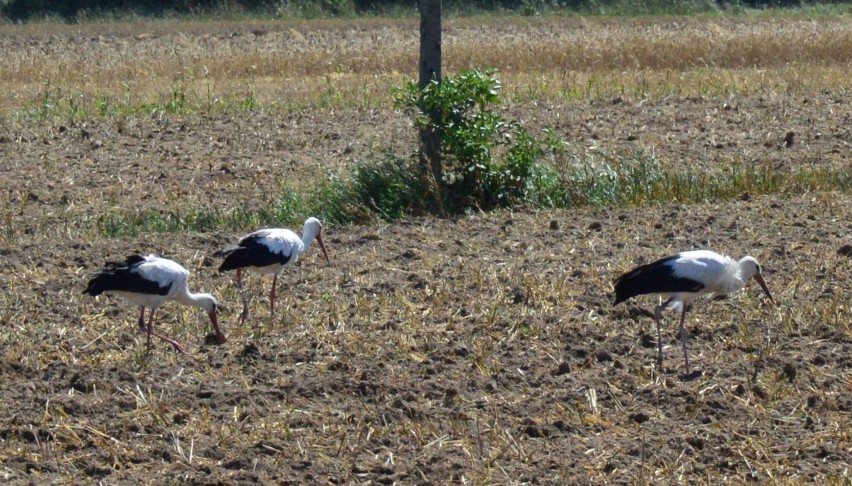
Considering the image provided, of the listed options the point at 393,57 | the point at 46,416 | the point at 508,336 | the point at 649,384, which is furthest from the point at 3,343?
the point at 393,57

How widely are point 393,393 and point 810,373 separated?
9.09 feet

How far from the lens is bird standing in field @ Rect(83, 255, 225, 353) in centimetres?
871

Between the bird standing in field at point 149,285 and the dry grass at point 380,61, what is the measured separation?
1188cm

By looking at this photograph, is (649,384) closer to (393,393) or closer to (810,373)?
(810,373)

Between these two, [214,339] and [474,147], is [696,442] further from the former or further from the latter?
[474,147]

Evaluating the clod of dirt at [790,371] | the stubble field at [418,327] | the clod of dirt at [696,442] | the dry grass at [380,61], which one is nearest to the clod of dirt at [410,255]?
the stubble field at [418,327]

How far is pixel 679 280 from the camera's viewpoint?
337 inches

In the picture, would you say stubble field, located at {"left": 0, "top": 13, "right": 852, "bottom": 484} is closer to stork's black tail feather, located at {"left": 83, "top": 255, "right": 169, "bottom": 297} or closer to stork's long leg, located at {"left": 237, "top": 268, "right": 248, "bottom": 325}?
stork's long leg, located at {"left": 237, "top": 268, "right": 248, "bottom": 325}

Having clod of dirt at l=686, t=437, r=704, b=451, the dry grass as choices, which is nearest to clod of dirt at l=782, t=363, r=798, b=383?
clod of dirt at l=686, t=437, r=704, b=451

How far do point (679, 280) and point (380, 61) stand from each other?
20472 millimetres

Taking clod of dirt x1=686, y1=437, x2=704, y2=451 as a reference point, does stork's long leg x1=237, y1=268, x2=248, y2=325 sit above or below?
below

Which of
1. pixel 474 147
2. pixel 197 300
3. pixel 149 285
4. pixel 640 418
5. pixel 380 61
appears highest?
pixel 149 285

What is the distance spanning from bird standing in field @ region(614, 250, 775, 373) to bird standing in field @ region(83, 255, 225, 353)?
9.89 ft

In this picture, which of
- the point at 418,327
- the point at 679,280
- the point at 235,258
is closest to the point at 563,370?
the point at 679,280
